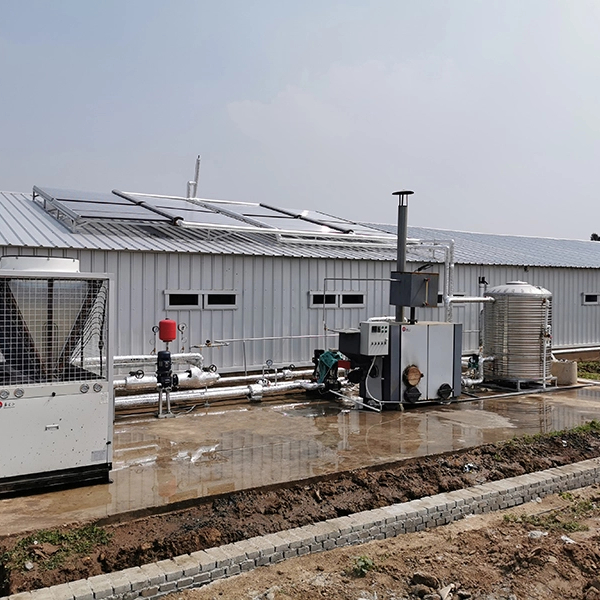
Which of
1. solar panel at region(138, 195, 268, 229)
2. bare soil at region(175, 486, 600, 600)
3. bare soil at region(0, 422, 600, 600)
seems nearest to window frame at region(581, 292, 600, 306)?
solar panel at region(138, 195, 268, 229)

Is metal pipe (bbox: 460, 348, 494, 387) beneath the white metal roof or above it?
beneath

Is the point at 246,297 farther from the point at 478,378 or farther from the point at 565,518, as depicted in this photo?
the point at 565,518

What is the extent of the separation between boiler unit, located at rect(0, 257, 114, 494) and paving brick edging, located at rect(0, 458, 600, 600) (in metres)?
2.17

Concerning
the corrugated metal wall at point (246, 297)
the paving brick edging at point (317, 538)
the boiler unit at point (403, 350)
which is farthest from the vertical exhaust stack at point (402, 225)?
the paving brick edging at point (317, 538)

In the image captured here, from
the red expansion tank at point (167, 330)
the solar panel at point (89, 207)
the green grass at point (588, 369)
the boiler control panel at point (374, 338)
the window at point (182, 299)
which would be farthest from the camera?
the green grass at point (588, 369)

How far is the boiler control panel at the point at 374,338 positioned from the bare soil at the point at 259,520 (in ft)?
9.61

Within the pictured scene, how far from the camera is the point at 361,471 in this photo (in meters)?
7.46

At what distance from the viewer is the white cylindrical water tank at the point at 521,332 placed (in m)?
13.4

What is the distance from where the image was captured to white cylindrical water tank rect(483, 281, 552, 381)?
13422mm

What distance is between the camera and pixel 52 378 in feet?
22.6

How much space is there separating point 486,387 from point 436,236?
27.6ft

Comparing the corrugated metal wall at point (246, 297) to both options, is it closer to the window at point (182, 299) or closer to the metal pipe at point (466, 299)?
the window at point (182, 299)

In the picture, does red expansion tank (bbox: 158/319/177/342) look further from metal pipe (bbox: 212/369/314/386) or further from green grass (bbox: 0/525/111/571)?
green grass (bbox: 0/525/111/571)

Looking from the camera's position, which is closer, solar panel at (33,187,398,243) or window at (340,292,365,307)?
solar panel at (33,187,398,243)
